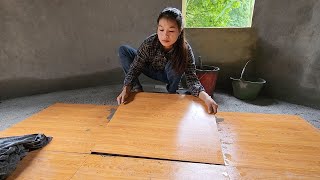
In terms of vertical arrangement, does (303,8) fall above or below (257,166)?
above

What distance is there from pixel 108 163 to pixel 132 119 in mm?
402

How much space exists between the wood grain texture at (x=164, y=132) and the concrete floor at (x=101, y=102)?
761 mm

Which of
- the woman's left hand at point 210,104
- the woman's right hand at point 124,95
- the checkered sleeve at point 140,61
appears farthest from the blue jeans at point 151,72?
the woman's left hand at point 210,104

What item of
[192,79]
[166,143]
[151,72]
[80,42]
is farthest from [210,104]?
[80,42]

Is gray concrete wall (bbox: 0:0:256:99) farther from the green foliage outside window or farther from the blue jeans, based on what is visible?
the blue jeans

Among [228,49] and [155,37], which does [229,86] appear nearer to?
[228,49]

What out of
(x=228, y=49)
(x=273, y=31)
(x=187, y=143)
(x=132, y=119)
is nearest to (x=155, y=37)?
(x=132, y=119)

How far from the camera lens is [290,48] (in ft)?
8.14

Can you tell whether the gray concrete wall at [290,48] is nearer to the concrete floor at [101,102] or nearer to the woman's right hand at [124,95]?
the concrete floor at [101,102]

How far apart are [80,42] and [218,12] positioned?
6.98 feet

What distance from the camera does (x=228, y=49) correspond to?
9.18 ft

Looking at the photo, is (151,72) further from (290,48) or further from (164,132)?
(290,48)

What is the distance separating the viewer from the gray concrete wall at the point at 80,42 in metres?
2.49

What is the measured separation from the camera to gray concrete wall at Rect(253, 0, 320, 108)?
2303 millimetres
